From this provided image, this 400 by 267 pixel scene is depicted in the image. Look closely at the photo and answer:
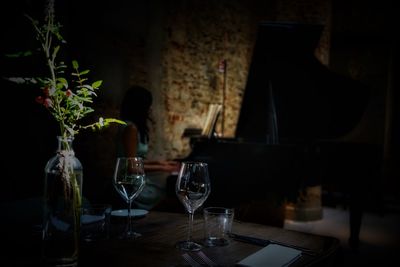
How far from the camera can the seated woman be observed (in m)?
3.07

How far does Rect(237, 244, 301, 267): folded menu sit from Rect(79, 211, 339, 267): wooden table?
0.03m

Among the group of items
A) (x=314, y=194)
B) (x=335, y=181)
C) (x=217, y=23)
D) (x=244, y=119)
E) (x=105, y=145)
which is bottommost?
(x=314, y=194)

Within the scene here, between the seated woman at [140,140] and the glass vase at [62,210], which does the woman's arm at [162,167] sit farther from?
the glass vase at [62,210]

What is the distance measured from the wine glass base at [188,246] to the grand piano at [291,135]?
2.36m

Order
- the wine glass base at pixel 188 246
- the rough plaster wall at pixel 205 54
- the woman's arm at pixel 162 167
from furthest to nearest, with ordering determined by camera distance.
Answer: the rough plaster wall at pixel 205 54 < the woman's arm at pixel 162 167 < the wine glass base at pixel 188 246

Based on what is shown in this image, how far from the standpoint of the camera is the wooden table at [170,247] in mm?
1036

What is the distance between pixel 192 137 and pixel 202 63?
1.19 m

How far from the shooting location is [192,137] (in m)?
5.30

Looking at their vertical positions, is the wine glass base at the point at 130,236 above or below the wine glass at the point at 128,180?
below

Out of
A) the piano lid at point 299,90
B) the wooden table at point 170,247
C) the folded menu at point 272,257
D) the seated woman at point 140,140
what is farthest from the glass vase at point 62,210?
the piano lid at point 299,90

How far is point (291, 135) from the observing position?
4.63m

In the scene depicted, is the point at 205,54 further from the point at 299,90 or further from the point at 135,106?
the point at 135,106

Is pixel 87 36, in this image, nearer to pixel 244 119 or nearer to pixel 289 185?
pixel 244 119

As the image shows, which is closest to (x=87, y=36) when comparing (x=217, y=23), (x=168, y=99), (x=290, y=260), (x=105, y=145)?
(x=105, y=145)
